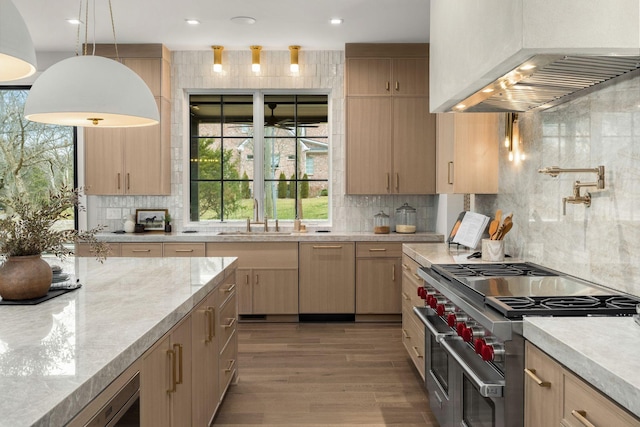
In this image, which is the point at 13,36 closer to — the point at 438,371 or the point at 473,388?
the point at 473,388

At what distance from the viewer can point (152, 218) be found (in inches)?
221

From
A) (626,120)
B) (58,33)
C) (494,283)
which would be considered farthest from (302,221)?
(626,120)

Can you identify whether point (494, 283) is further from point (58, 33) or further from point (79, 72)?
point (58, 33)

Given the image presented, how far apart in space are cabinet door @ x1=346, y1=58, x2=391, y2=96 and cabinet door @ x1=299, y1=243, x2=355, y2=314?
1.58 metres

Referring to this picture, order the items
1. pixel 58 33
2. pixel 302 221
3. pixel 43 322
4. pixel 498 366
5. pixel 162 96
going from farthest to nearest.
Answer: pixel 302 221 < pixel 162 96 < pixel 58 33 < pixel 498 366 < pixel 43 322

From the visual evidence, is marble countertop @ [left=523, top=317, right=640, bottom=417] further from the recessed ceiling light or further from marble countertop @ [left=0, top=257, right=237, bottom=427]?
the recessed ceiling light

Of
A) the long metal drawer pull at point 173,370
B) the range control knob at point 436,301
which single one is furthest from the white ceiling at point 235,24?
the long metal drawer pull at point 173,370

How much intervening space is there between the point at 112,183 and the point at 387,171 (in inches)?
110

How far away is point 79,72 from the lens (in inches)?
86.7

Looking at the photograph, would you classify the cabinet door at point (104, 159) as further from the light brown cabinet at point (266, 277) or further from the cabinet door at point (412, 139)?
the cabinet door at point (412, 139)

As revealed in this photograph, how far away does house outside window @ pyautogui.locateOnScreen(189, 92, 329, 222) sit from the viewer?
576 cm

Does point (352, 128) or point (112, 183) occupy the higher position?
point (352, 128)

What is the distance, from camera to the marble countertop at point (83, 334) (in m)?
1.13

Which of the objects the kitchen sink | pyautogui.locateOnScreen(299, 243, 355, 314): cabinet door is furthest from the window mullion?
pyautogui.locateOnScreen(299, 243, 355, 314): cabinet door
